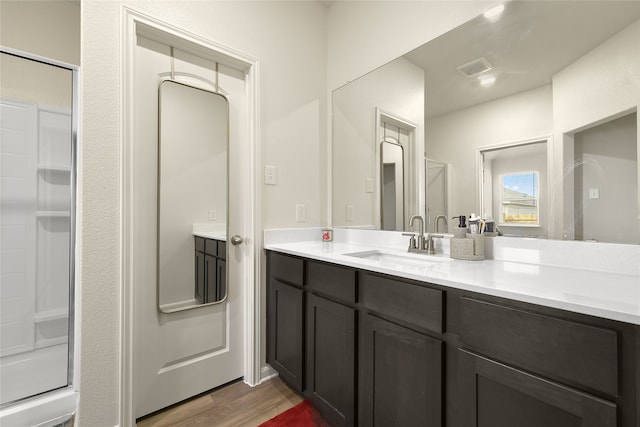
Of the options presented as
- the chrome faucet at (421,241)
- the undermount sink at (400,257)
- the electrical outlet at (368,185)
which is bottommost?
the undermount sink at (400,257)

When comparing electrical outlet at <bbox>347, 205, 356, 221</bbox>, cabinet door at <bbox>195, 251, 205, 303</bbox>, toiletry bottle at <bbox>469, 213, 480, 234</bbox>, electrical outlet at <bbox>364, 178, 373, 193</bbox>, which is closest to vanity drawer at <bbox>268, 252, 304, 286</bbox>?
cabinet door at <bbox>195, 251, 205, 303</bbox>

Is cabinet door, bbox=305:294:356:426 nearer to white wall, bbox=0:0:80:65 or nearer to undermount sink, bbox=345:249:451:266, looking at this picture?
undermount sink, bbox=345:249:451:266

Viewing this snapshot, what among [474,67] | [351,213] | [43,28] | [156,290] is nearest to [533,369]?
[474,67]

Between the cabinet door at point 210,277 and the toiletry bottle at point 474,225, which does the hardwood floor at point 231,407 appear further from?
the toiletry bottle at point 474,225

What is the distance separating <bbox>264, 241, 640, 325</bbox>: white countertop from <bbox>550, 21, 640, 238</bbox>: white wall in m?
0.22

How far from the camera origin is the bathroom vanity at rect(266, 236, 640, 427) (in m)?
0.67

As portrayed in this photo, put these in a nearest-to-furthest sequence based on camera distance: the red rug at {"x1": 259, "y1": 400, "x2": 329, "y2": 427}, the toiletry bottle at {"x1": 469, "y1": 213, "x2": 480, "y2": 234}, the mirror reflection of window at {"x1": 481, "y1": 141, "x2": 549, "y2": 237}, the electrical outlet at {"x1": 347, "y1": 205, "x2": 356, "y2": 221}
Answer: the mirror reflection of window at {"x1": 481, "y1": 141, "x2": 549, "y2": 237} < the toiletry bottle at {"x1": 469, "y1": 213, "x2": 480, "y2": 234} < the red rug at {"x1": 259, "y1": 400, "x2": 329, "y2": 427} < the electrical outlet at {"x1": 347, "y1": 205, "x2": 356, "y2": 221}

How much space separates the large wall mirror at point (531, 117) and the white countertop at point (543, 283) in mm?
182

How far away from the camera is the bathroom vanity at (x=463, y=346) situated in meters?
0.67

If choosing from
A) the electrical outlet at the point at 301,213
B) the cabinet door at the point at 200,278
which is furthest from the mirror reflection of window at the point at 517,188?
the cabinet door at the point at 200,278

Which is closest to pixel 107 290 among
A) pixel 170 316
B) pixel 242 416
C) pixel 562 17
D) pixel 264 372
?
pixel 170 316

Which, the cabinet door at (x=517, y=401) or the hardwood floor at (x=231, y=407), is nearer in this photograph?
the cabinet door at (x=517, y=401)

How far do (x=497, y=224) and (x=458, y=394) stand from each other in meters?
0.81

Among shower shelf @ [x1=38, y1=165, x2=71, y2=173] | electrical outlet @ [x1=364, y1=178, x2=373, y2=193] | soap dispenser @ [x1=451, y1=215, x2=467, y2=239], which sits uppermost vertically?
shower shelf @ [x1=38, y1=165, x2=71, y2=173]
